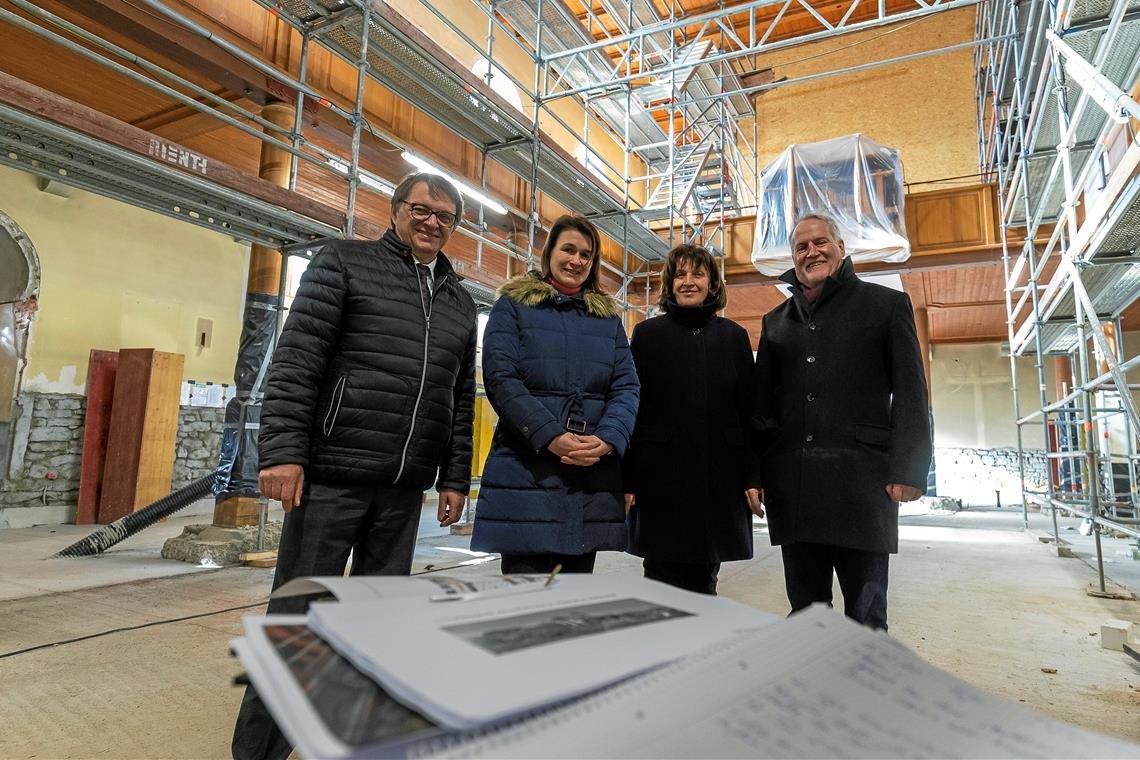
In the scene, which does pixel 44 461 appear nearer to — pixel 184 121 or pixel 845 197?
pixel 184 121

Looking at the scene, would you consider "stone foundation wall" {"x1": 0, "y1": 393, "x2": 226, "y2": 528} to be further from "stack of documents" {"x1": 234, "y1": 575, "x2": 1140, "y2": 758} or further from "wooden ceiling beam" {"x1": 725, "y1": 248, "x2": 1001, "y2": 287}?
"wooden ceiling beam" {"x1": 725, "y1": 248, "x2": 1001, "y2": 287}

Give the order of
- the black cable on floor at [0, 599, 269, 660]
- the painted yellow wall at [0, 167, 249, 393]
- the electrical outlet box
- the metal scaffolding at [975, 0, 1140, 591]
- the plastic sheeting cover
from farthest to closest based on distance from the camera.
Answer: the electrical outlet box < the plastic sheeting cover < the painted yellow wall at [0, 167, 249, 393] < the metal scaffolding at [975, 0, 1140, 591] < the black cable on floor at [0, 599, 269, 660]

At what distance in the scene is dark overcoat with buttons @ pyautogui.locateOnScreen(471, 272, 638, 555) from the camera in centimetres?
170

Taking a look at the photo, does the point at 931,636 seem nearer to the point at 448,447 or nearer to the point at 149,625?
the point at 448,447

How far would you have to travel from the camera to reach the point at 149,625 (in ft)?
9.77

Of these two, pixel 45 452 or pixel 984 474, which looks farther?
pixel 984 474

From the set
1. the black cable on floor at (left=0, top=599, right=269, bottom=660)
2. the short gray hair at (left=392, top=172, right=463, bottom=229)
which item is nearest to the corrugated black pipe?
the black cable on floor at (left=0, top=599, right=269, bottom=660)

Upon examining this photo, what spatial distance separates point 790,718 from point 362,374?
4.74 feet

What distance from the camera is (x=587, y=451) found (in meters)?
1.70

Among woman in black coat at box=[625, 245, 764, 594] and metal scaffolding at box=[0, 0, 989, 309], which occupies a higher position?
metal scaffolding at box=[0, 0, 989, 309]

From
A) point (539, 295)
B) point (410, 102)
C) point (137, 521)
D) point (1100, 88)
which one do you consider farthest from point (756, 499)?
point (137, 521)

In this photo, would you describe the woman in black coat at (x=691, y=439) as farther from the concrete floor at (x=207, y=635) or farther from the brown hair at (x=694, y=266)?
the concrete floor at (x=207, y=635)

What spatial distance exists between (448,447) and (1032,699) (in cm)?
223

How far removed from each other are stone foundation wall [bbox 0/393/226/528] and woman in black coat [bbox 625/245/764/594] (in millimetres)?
7543
